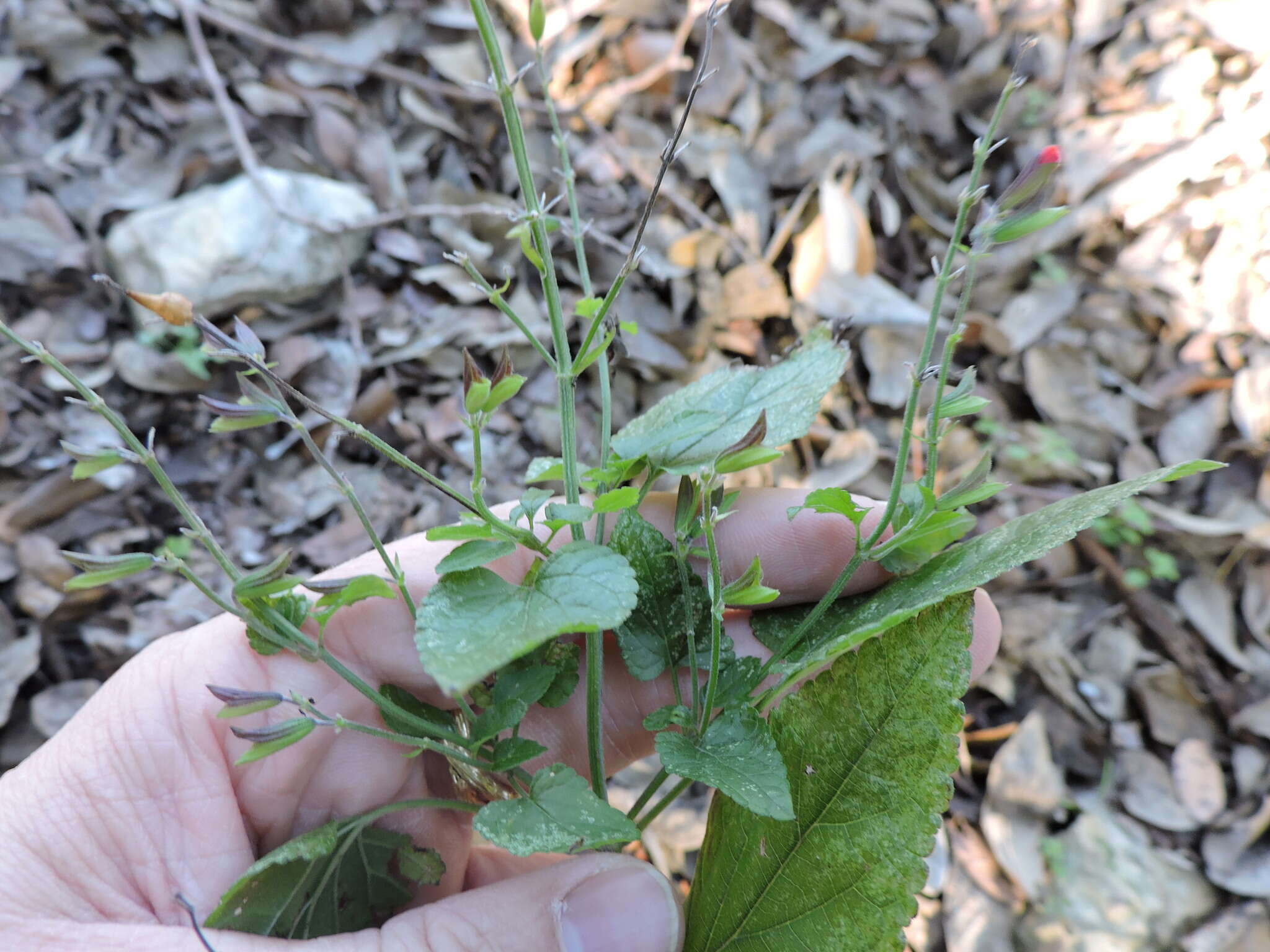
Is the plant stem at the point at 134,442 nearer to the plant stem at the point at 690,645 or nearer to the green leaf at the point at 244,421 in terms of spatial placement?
the green leaf at the point at 244,421

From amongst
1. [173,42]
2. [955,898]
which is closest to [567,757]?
[955,898]

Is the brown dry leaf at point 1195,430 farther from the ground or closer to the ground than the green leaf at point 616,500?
closer to the ground

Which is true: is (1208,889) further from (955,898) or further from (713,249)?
(713,249)

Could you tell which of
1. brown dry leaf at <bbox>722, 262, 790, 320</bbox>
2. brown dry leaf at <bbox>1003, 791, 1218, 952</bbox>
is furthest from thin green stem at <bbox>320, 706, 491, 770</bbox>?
brown dry leaf at <bbox>722, 262, 790, 320</bbox>

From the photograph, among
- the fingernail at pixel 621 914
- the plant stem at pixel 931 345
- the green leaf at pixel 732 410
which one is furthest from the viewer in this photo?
the fingernail at pixel 621 914

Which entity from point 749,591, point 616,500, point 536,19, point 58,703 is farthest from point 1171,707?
point 58,703

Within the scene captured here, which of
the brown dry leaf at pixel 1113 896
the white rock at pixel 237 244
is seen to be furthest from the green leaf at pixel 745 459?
the white rock at pixel 237 244
